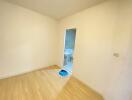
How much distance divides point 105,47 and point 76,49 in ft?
3.76

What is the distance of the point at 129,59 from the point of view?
5.05 ft

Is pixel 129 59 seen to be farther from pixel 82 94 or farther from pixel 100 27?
pixel 82 94

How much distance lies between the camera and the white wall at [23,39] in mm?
2770

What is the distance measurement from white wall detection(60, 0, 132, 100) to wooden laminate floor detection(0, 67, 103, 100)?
33cm

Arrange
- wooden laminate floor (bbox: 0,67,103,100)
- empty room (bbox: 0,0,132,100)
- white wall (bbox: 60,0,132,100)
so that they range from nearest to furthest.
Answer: white wall (bbox: 60,0,132,100) → empty room (bbox: 0,0,132,100) → wooden laminate floor (bbox: 0,67,103,100)

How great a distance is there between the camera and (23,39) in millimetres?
3141

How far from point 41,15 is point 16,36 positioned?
1286mm

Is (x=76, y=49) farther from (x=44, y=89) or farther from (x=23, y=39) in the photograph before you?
(x=23, y=39)

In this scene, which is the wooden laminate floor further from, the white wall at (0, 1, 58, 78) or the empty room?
the white wall at (0, 1, 58, 78)

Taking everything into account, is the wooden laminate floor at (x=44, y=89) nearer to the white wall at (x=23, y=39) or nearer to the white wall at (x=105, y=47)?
the white wall at (x=105, y=47)

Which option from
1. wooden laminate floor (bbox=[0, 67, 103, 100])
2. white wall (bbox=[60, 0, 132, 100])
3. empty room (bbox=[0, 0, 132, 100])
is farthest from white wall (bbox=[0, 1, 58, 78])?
white wall (bbox=[60, 0, 132, 100])

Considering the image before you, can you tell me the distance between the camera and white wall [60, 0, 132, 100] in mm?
1607

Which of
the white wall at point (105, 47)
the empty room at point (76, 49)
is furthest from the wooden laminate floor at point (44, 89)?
the white wall at point (105, 47)

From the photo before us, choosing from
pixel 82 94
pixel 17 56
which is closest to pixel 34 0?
pixel 17 56
